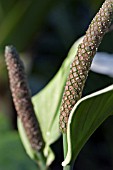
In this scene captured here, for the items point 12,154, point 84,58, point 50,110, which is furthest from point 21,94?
point 12,154

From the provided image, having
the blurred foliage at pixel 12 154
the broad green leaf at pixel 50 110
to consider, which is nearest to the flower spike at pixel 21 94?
the broad green leaf at pixel 50 110

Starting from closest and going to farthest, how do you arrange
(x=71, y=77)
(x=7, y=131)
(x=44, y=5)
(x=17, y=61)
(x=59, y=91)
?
1. (x=71, y=77)
2. (x=17, y=61)
3. (x=59, y=91)
4. (x=7, y=131)
5. (x=44, y=5)

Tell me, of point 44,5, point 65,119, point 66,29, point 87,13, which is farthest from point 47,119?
point 87,13

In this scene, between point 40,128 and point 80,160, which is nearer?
point 40,128

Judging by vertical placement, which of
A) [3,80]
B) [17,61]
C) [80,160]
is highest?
[17,61]

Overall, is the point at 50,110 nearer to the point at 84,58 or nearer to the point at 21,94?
the point at 21,94

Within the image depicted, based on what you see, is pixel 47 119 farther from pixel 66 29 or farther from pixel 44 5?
pixel 66 29

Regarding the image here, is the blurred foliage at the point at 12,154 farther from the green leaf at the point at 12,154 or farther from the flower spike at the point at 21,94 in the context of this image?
the flower spike at the point at 21,94
